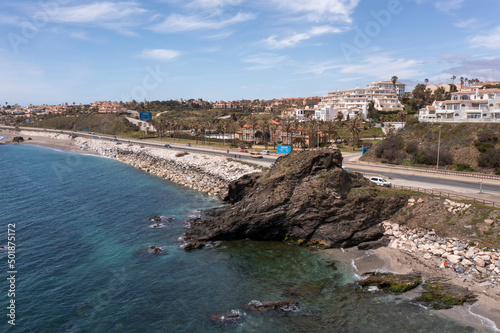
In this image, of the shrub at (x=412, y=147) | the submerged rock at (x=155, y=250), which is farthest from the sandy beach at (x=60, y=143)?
the shrub at (x=412, y=147)

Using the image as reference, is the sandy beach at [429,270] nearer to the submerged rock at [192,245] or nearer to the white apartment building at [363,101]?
the submerged rock at [192,245]

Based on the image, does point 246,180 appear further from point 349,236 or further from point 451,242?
point 451,242

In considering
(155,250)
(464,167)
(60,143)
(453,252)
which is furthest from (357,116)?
(60,143)

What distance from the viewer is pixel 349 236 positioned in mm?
33000

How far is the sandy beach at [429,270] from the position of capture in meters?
21.1

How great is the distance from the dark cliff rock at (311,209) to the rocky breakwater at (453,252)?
215 centimetres

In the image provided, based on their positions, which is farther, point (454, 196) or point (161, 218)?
point (161, 218)

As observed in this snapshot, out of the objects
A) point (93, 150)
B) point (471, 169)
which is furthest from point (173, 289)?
point (93, 150)

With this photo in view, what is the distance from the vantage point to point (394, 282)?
82.6ft

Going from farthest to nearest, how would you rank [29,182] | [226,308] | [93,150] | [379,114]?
1. [379,114]
2. [93,150]
3. [29,182]
4. [226,308]

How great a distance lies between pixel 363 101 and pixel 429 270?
12010 cm

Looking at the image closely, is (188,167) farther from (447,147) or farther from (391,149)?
(447,147)

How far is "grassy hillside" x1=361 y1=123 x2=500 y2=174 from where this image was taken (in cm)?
5303

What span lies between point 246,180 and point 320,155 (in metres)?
11.5
